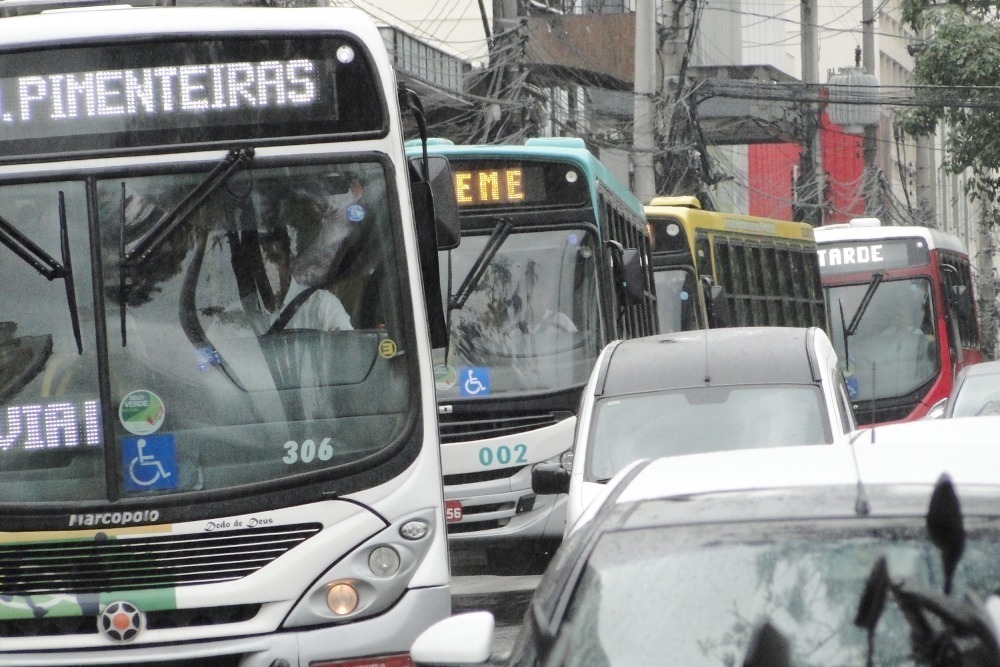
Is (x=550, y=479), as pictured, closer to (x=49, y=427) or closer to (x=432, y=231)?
(x=432, y=231)

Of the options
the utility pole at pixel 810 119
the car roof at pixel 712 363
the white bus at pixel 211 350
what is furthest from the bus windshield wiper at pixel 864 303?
the white bus at pixel 211 350

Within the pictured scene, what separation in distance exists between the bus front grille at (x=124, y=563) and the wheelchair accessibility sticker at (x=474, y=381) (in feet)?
15.0

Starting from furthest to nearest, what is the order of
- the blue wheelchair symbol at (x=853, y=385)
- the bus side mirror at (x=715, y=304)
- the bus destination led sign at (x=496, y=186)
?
1. the blue wheelchair symbol at (x=853, y=385)
2. the bus side mirror at (x=715, y=304)
3. the bus destination led sign at (x=496, y=186)

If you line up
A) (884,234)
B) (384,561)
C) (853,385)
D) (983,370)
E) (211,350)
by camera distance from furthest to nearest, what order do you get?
(853,385), (884,234), (983,370), (211,350), (384,561)

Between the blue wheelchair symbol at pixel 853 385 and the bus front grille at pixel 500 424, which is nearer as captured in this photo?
the bus front grille at pixel 500 424

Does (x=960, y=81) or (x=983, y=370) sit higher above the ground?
(x=960, y=81)

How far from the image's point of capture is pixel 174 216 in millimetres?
5855

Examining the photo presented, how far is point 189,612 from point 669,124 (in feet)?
61.7

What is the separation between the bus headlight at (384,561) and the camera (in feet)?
18.7

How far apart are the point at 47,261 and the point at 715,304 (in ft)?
38.2

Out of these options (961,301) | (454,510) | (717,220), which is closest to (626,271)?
(454,510)

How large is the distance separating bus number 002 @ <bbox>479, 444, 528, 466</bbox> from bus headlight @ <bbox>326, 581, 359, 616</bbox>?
451cm

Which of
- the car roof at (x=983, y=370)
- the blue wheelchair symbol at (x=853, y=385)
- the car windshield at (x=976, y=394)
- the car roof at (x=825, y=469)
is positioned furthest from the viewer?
the blue wheelchair symbol at (x=853, y=385)

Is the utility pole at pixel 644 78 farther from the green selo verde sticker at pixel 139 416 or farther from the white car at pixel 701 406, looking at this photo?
the green selo verde sticker at pixel 139 416
